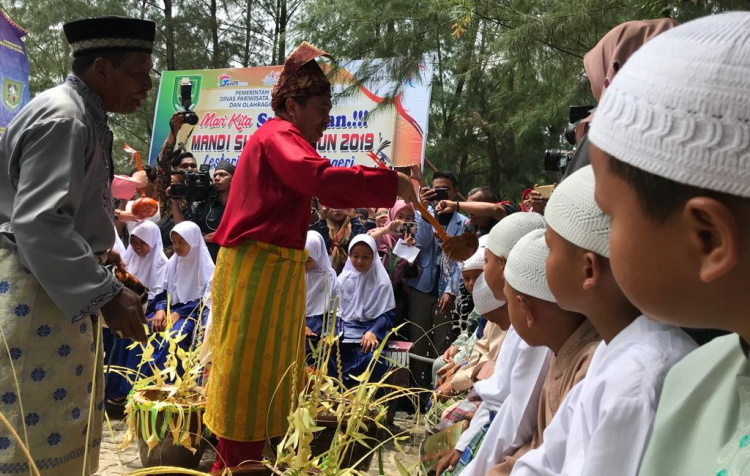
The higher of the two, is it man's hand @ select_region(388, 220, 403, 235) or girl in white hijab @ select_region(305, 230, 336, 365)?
man's hand @ select_region(388, 220, 403, 235)

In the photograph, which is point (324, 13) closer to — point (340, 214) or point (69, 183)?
point (340, 214)

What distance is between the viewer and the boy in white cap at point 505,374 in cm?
188

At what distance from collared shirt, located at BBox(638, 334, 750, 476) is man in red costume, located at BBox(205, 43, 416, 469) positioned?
1.82 m

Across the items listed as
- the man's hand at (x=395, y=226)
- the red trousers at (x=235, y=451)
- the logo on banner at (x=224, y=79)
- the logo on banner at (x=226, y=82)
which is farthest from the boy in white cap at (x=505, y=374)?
the logo on banner at (x=224, y=79)

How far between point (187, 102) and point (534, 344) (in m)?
7.42

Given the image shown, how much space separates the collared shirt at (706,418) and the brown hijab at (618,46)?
1.19 m

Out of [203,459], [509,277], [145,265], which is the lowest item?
[203,459]

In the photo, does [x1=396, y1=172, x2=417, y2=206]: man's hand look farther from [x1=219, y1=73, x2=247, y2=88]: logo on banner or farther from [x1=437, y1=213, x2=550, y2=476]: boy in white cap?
[x1=219, y1=73, x2=247, y2=88]: logo on banner

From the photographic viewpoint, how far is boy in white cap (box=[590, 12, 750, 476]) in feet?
2.10

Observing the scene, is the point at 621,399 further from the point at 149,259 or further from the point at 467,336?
the point at 149,259

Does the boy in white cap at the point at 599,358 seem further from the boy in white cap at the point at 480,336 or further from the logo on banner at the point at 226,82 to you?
the logo on banner at the point at 226,82

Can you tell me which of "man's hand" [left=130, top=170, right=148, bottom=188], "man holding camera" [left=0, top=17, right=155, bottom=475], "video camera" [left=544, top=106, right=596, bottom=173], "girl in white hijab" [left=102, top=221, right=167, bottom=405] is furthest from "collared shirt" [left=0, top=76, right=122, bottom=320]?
"man's hand" [left=130, top=170, right=148, bottom=188]

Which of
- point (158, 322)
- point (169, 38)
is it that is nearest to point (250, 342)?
point (158, 322)

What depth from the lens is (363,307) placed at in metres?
5.38
